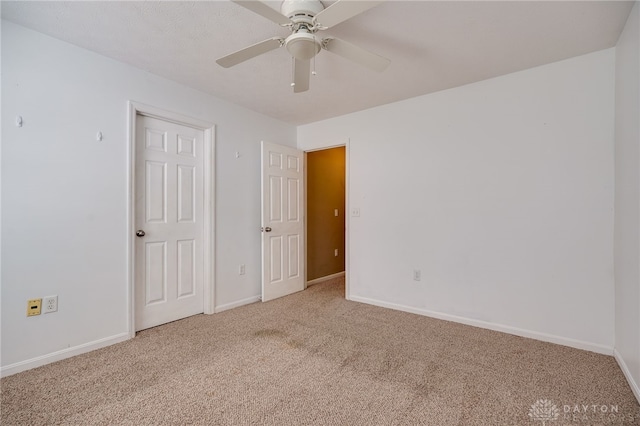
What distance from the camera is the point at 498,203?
2613 mm

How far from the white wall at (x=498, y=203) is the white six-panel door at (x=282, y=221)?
0.81 metres

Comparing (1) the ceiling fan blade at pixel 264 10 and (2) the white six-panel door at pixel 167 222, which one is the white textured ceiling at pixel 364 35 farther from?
(2) the white six-panel door at pixel 167 222

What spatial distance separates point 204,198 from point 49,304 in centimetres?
146

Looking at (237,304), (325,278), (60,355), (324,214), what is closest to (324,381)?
(237,304)

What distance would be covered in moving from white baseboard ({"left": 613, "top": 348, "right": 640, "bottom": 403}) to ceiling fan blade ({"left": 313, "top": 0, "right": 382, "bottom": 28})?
99.6 inches

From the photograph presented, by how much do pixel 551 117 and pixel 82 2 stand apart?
134 inches

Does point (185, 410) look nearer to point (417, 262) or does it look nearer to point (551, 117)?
point (417, 262)

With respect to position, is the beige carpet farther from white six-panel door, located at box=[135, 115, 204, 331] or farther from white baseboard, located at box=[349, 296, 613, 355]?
white six-panel door, located at box=[135, 115, 204, 331]

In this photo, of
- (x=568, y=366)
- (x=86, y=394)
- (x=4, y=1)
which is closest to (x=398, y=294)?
(x=568, y=366)

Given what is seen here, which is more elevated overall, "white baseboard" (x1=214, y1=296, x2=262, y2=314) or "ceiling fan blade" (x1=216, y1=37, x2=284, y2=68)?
"ceiling fan blade" (x1=216, y1=37, x2=284, y2=68)

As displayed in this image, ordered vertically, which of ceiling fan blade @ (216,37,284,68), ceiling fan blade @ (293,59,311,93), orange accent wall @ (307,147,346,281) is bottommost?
orange accent wall @ (307,147,346,281)

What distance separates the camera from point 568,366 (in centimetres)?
200

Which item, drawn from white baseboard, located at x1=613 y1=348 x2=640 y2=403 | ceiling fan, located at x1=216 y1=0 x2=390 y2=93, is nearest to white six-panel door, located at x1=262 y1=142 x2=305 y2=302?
ceiling fan, located at x1=216 y1=0 x2=390 y2=93

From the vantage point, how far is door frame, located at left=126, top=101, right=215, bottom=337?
244 centimetres
